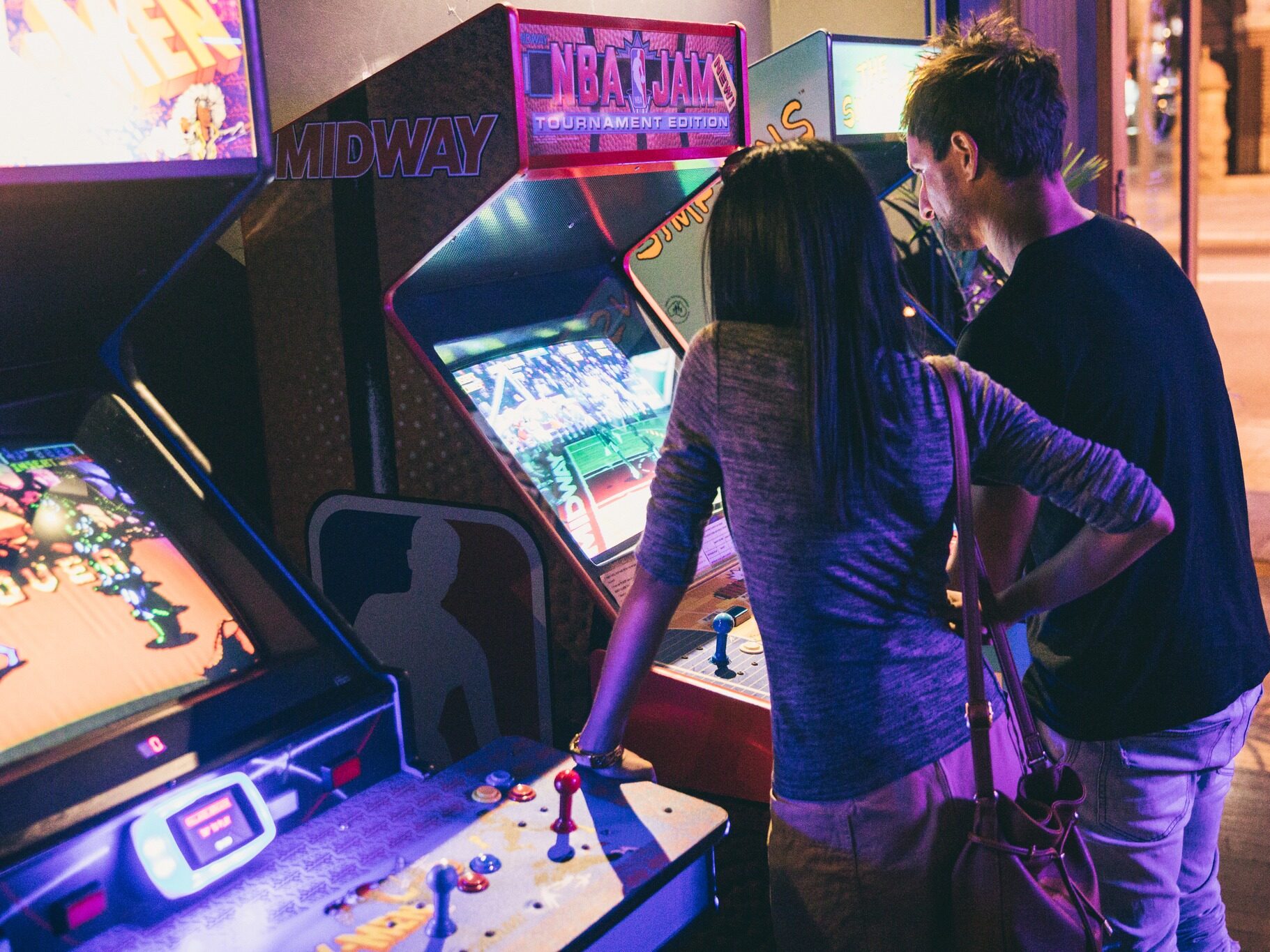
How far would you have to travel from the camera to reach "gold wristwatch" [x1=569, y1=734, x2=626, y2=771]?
4.39 feet

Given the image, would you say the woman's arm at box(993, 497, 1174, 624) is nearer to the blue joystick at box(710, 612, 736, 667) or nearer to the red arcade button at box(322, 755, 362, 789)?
the blue joystick at box(710, 612, 736, 667)

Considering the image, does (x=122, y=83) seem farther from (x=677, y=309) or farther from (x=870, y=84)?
(x=677, y=309)

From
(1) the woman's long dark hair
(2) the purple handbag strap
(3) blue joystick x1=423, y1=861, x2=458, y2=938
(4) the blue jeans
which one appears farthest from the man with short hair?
(3) blue joystick x1=423, y1=861, x2=458, y2=938

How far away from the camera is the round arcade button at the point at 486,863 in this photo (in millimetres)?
1228

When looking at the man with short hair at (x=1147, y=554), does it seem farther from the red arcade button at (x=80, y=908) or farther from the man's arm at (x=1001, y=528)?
the red arcade button at (x=80, y=908)

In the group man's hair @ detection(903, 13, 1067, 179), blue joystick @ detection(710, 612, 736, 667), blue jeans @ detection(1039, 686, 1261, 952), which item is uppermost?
man's hair @ detection(903, 13, 1067, 179)

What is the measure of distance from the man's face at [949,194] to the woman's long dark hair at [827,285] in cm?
46

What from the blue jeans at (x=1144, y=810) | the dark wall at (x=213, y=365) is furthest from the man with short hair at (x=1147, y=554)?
the dark wall at (x=213, y=365)

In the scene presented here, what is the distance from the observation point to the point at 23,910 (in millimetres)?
1050

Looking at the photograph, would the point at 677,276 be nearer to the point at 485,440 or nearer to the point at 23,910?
the point at 485,440

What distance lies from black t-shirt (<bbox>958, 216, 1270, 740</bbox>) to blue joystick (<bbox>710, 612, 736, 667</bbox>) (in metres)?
0.51

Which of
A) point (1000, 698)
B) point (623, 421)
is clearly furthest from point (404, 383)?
point (1000, 698)

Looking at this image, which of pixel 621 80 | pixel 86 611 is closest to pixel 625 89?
pixel 621 80

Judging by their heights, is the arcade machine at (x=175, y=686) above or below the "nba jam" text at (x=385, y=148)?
below
